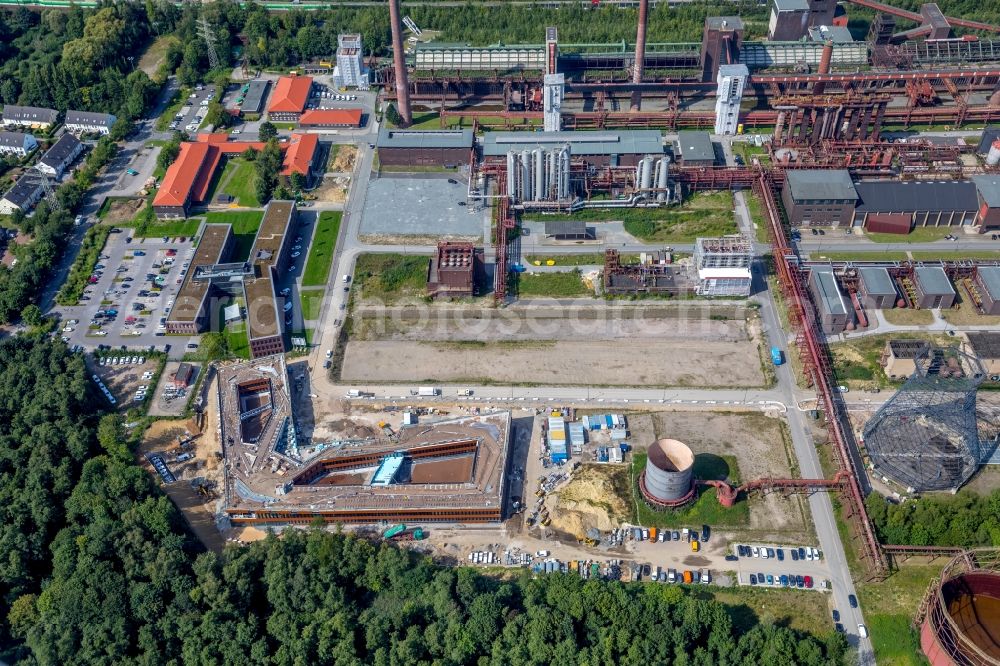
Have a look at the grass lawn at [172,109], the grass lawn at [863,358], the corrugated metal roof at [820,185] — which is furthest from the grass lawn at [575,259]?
the grass lawn at [172,109]

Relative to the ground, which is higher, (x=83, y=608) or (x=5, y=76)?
(x=5, y=76)

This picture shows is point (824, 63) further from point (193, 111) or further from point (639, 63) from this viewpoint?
point (193, 111)

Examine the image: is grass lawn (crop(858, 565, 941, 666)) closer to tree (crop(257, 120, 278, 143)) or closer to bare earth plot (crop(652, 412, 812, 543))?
bare earth plot (crop(652, 412, 812, 543))

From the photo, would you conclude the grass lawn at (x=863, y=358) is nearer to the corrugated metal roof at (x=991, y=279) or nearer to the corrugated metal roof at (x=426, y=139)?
the corrugated metal roof at (x=991, y=279)

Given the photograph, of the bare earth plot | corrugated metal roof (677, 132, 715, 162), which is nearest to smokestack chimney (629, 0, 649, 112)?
corrugated metal roof (677, 132, 715, 162)

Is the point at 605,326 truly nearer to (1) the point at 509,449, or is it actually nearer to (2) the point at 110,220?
(1) the point at 509,449

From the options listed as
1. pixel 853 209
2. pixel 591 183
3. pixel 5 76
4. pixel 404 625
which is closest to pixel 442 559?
pixel 404 625
